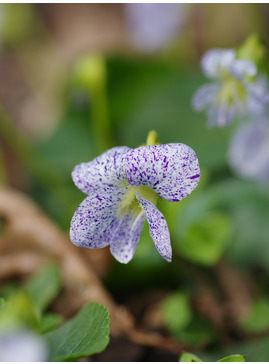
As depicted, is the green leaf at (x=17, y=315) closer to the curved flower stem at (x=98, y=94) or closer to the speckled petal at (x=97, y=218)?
the speckled petal at (x=97, y=218)

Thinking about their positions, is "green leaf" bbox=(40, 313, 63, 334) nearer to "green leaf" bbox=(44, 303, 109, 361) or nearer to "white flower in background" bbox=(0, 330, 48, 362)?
"green leaf" bbox=(44, 303, 109, 361)

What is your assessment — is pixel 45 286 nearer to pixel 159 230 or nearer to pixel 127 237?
pixel 127 237

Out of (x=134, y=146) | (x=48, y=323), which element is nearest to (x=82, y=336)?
(x=48, y=323)

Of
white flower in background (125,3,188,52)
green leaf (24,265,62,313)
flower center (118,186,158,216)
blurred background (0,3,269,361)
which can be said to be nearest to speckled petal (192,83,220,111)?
blurred background (0,3,269,361)

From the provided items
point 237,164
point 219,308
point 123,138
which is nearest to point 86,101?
point 123,138

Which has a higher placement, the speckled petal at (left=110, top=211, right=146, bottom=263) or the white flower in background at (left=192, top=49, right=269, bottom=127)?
the white flower in background at (left=192, top=49, right=269, bottom=127)

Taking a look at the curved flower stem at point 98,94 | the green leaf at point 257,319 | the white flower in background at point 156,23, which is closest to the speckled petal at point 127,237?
the green leaf at point 257,319

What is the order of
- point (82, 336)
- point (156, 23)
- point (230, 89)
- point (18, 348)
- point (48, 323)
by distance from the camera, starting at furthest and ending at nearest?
1. point (156, 23)
2. point (230, 89)
3. point (48, 323)
4. point (82, 336)
5. point (18, 348)
